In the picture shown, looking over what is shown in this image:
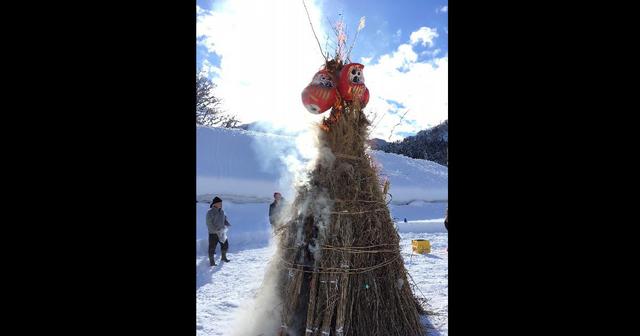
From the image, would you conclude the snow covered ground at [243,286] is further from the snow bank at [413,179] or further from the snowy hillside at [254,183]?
the snow bank at [413,179]

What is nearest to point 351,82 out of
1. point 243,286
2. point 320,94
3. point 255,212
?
point 320,94

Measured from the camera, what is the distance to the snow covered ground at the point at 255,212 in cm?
441

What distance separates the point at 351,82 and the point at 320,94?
32cm

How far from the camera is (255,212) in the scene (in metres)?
Result: 11.7

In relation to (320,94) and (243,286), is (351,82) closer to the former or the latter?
(320,94)

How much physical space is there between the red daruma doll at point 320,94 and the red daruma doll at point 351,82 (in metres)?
0.09

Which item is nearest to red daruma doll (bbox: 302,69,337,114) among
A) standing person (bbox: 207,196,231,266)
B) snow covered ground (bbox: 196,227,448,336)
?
snow covered ground (bbox: 196,227,448,336)

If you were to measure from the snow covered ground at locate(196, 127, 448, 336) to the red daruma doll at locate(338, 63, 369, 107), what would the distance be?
2.05 ft

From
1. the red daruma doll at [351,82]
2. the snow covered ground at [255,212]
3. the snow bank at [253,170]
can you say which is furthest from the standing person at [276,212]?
the snow bank at [253,170]
